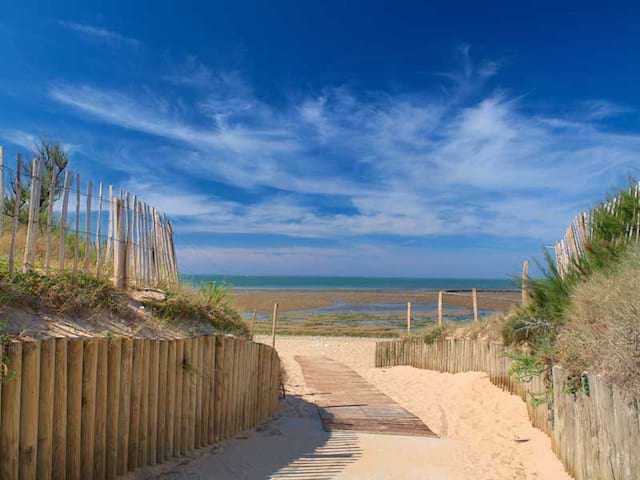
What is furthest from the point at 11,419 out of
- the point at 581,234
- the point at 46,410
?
the point at 581,234

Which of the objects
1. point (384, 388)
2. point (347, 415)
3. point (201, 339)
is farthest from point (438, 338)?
point (201, 339)

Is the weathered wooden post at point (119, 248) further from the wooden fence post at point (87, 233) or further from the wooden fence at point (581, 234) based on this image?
the wooden fence at point (581, 234)

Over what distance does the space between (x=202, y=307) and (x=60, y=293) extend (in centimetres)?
271

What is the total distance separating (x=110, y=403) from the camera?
4.39 m

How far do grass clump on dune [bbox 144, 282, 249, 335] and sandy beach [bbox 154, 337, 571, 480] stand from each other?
68.7 inches

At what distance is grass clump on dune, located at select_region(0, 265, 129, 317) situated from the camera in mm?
4723

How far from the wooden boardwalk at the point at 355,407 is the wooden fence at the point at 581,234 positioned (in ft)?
12.3

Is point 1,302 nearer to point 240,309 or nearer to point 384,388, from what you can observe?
point 240,309

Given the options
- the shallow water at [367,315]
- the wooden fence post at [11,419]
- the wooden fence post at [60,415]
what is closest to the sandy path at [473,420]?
the wooden fence post at [60,415]

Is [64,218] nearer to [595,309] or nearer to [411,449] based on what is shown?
[411,449]

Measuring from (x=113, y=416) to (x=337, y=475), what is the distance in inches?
94.0

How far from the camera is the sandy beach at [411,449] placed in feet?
17.6

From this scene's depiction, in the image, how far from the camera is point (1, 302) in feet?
14.6

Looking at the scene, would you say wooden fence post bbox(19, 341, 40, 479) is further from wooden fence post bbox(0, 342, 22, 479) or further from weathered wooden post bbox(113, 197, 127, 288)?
weathered wooden post bbox(113, 197, 127, 288)
